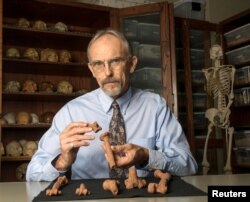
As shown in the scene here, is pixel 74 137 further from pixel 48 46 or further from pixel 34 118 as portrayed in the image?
pixel 48 46

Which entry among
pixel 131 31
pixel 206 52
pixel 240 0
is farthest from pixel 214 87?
pixel 240 0

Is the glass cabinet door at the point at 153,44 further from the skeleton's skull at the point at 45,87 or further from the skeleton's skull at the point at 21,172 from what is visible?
the skeleton's skull at the point at 21,172

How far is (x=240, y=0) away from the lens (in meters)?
4.12

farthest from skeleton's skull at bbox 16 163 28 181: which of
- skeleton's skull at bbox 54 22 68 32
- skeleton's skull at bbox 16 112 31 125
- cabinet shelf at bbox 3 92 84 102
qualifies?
skeleton's skull at bbox 54 22 68 32

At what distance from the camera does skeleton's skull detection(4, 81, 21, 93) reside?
263 centimetres

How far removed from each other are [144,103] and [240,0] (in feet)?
10.3

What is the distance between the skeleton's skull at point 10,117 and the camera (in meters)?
2.62

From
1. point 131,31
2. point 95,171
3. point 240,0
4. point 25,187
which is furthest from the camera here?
point 240,0

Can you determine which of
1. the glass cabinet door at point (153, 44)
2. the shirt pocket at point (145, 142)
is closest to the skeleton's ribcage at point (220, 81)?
the glass cabinet door at point (153, 44)

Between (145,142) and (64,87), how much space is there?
159 cm

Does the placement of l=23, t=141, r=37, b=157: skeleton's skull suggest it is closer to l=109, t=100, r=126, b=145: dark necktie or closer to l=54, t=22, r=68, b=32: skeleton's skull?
l=54, t=22, r=68, b=32: skeleton's skull

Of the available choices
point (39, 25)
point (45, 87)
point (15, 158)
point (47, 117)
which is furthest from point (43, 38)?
point (15, 158)

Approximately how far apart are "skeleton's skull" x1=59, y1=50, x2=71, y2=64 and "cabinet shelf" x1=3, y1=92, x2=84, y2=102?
28 centimetres

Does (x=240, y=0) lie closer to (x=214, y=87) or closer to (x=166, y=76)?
(x=214, y=87)
